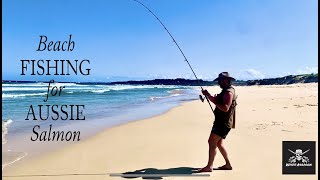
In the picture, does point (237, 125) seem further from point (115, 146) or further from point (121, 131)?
point (115, 146)

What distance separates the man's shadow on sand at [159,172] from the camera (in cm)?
514

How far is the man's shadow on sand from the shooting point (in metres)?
5.14

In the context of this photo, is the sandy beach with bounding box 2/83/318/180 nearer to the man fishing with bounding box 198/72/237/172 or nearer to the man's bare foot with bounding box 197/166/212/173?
the man's bare foot with bounding box 197/166/212/173

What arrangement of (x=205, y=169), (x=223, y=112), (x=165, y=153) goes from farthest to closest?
(x=165, y=153)
(x=205, y=169)
(x=223, y=112)

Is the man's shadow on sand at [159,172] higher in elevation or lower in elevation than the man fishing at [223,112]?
lower

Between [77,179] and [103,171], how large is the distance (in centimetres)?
45

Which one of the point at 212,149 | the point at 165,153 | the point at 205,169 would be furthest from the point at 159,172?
the point at 165,153

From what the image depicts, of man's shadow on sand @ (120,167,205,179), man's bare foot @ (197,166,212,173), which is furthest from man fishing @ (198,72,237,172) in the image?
man's shadow on sand @ (120,167,205,179)

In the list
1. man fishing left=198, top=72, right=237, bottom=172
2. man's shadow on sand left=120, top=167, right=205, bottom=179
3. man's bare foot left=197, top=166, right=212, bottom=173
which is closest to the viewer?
man fishing left=198, top=72, right=237, bottom=172

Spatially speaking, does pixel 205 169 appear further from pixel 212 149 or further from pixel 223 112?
pixel 223 112

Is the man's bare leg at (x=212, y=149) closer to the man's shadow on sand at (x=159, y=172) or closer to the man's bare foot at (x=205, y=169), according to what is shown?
the man's bare foot at (x=205, y=169)

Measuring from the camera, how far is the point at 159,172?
5324mm

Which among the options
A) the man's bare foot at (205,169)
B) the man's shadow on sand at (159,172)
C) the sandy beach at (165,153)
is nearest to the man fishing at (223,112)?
the man's bare foot at (205,169)

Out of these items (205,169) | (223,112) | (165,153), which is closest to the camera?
(223,112)
